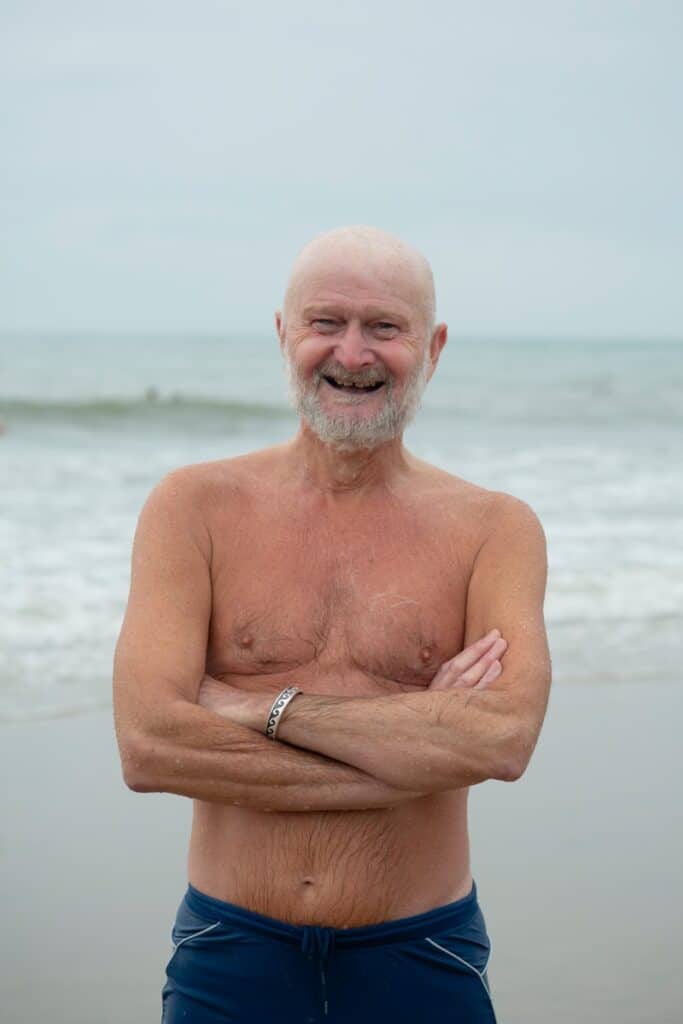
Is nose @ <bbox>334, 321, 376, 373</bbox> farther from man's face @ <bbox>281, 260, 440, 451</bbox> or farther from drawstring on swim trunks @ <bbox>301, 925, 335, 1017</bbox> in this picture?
drawstring on swim trunks @ <bbox>301, 925, 335, 1017</bbox>

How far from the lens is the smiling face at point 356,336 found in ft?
8.75

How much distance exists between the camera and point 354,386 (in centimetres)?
269

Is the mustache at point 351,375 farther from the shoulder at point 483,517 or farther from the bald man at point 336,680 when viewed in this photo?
the shoulder at point 483,517

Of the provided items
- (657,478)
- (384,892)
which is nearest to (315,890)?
(384,892)

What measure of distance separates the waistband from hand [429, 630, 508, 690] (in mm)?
397

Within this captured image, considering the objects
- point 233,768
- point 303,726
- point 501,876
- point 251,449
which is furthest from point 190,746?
point 251,449

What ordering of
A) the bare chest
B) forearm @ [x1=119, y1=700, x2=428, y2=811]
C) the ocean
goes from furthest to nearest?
the ocean
the bare chest
forearm @ [x1=119, y1=700, x2=428, y2=811]

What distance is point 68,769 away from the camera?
17.5 ft

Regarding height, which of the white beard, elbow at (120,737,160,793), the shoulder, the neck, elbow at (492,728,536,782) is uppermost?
Result: the white beard

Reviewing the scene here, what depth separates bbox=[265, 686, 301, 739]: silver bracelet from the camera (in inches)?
99.3

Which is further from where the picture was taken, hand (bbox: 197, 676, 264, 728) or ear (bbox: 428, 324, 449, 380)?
ear (bbox: 428, 324, 449, 380)

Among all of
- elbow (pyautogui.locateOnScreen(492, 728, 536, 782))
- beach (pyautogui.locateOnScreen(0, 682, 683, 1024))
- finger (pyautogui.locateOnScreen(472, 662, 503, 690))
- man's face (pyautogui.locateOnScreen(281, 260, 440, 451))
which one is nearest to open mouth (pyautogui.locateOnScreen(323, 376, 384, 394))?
man's face (pyautogui.locateOnScreen(281, 260, 440, 451))

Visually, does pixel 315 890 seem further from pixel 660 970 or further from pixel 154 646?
pixel 660 970

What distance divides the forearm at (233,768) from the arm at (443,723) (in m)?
0.03
